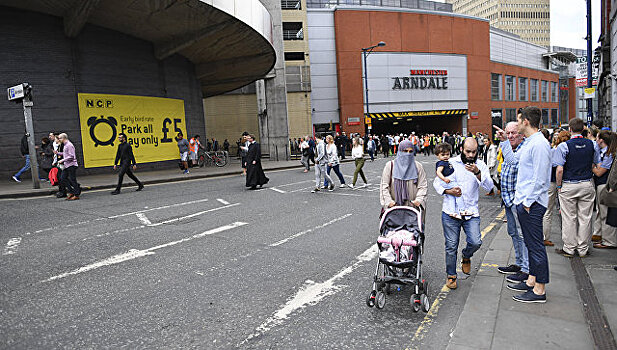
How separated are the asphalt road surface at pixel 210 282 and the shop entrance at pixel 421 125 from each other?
42.5m

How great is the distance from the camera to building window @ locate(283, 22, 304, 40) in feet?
133

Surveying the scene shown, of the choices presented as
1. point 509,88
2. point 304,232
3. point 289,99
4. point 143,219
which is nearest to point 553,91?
point 509,88

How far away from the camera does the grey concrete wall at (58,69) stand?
50.8 ft

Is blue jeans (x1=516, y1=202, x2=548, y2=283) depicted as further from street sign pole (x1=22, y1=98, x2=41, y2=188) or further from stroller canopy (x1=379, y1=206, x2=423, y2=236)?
street sign pole (x1=22, y1=98, x2=41, y2=188)

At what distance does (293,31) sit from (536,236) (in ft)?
133

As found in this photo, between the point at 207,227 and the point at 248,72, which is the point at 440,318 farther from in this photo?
the point at 248,72

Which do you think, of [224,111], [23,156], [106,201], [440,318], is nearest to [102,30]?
[23,156]

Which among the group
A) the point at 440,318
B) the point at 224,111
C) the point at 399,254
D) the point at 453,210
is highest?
the point at 224,111

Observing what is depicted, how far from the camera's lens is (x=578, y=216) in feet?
18.1

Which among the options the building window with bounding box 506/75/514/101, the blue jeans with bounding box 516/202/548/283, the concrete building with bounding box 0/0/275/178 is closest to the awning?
the building window with bounding box 506/75/514/101

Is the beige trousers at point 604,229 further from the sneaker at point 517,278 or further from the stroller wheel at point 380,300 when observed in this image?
the stroller wheel at point 380,300

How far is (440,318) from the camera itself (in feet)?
12.5

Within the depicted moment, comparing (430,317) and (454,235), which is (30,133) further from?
(430,317)

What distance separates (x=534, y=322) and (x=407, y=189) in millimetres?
1823
